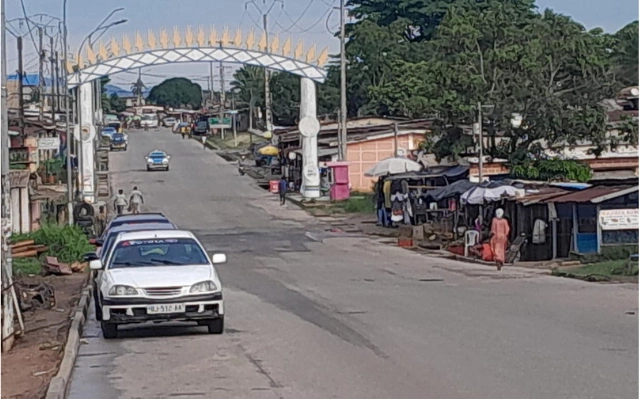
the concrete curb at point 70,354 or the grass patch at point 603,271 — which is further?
the grass patch at point 603,271

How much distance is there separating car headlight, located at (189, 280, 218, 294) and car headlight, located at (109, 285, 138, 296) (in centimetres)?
80

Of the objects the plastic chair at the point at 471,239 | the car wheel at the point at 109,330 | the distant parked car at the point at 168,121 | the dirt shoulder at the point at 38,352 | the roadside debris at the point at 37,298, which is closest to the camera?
the dirt shoulder at the point at 38,352

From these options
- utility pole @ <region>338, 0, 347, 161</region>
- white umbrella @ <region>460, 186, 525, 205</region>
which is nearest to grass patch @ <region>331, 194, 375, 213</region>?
utility pole @ <region>338, 0, 347, 161</region>

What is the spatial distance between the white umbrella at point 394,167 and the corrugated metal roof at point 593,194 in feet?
46.8

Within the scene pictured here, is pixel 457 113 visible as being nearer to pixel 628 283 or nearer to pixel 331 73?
pixel 628 283

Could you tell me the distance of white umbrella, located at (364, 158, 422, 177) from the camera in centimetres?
4609

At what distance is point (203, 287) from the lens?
54.4 feet

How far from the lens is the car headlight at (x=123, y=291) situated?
16453 mm

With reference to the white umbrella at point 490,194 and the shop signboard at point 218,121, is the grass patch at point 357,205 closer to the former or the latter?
the white umbrella at point 490,194

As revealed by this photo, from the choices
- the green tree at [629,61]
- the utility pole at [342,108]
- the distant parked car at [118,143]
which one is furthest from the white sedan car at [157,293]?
the distant parked car at [118,143]

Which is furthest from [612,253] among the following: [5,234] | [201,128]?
[201,128]

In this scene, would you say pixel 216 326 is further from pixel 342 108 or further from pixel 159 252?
pixel 342 108

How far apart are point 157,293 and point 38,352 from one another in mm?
1829

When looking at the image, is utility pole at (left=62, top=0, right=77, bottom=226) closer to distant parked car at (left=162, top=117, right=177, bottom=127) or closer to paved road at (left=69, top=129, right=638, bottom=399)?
paved road at (left=69, top=129, right=638, bottom=399)
